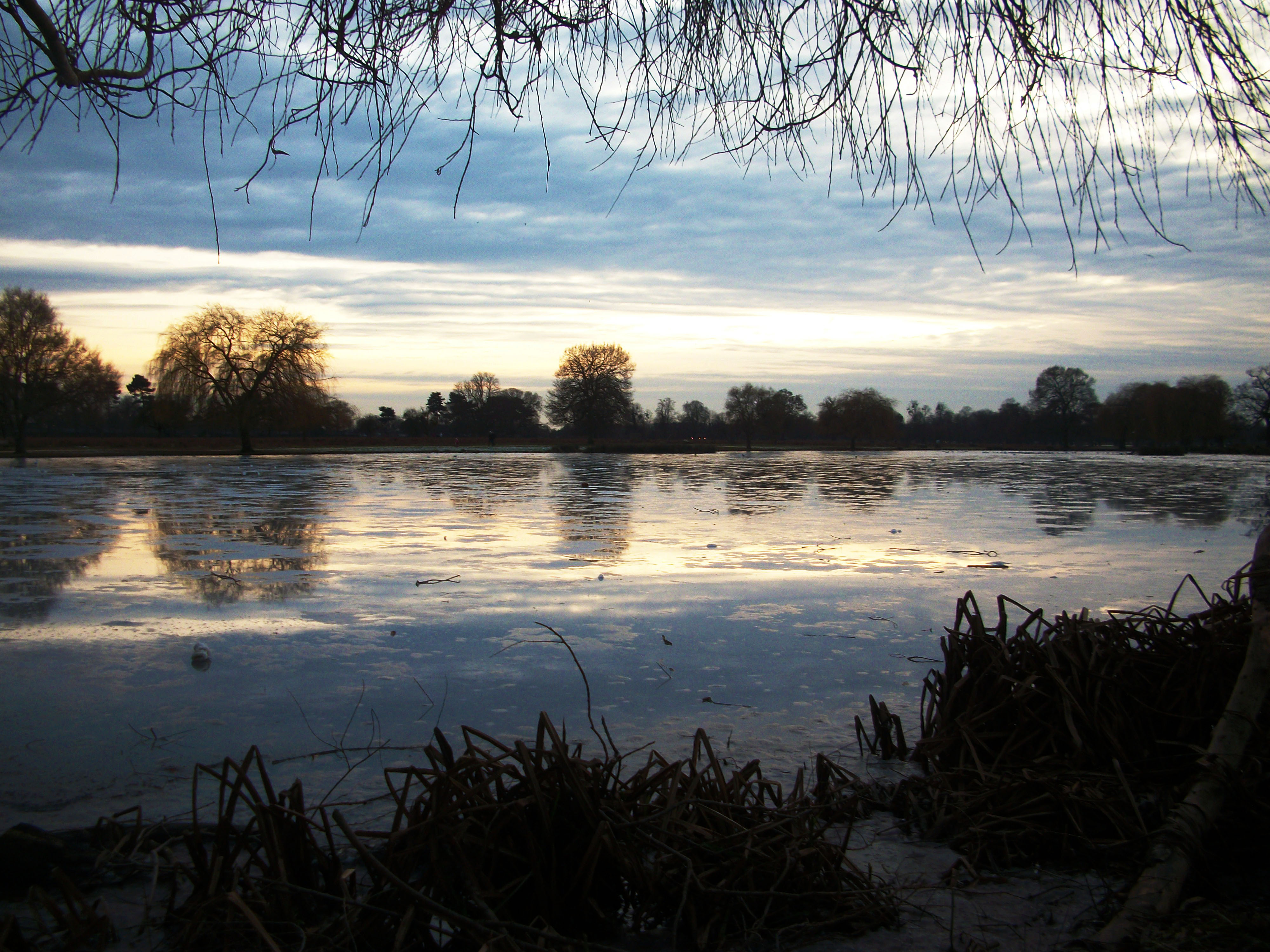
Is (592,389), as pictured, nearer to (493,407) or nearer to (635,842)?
(493,407)

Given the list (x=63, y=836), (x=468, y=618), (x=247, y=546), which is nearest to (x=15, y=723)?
(x=63, y=836)

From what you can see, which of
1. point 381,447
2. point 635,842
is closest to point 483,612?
point 635,842

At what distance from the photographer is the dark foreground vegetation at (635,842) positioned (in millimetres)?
1631

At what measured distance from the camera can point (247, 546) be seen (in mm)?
7953

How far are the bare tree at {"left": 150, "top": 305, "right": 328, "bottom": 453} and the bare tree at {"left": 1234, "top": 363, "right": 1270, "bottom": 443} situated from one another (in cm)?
7256

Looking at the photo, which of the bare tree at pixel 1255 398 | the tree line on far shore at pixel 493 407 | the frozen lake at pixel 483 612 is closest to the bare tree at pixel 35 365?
the tree line on far shore at pixel 493 407

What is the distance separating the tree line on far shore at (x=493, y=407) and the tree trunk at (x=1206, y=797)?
Result: 45.1 meters

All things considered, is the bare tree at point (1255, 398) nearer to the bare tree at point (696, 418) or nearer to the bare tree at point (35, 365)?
the bare tree at point (696, 418)

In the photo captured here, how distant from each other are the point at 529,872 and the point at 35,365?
47.4m

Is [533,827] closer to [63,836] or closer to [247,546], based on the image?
[63,836]

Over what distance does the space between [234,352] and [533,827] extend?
46.1 meters

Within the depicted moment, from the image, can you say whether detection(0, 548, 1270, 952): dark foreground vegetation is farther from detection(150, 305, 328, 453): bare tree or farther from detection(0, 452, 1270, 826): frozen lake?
detection(150, 305, 328, 453): bare tree

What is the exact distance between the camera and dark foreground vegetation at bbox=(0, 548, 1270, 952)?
1631 millimetres

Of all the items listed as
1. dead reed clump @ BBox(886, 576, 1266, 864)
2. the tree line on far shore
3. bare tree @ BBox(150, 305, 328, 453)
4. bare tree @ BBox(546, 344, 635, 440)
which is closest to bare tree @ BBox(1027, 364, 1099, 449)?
the tree line on far shore
